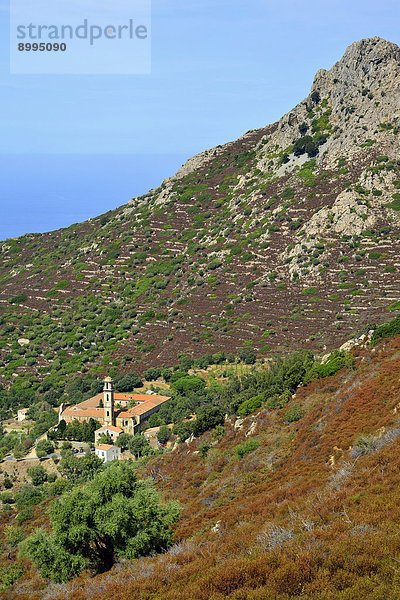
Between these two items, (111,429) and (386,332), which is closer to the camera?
(386,332)

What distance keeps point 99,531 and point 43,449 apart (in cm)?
4543

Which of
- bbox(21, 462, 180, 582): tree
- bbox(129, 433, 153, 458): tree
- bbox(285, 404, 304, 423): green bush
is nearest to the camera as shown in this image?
bbox(21, 462, 180, 582): tree

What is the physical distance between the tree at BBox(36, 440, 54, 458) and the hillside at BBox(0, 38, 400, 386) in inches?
1045

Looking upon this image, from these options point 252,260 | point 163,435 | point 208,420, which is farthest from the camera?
point 252,260

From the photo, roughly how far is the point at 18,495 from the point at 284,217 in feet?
249

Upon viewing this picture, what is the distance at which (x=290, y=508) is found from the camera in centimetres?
1562

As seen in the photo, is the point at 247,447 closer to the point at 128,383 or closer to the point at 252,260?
the point at 128,383

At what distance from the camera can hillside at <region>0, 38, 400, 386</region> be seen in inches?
3344

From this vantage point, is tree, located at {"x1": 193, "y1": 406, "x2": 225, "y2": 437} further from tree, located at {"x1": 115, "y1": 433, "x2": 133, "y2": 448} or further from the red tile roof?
the red tile roof

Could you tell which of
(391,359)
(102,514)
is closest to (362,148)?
(391,359)

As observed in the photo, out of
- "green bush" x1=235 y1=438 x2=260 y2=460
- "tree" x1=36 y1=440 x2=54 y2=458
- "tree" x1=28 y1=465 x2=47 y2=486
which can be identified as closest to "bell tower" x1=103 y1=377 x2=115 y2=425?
"tree" x1=36 y1=440 x2=54 y2=458

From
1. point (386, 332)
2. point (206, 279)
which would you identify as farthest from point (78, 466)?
point (206, 279)

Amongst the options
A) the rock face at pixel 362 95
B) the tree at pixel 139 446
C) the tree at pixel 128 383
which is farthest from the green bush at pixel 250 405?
the rock face at pixel 362 95

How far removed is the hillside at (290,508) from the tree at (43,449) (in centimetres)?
2151
